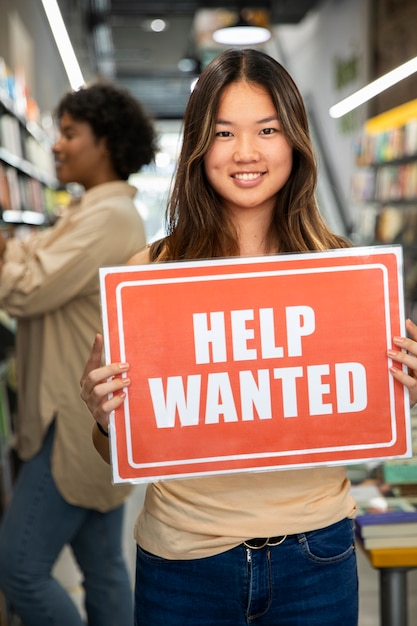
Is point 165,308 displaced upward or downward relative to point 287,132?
downward

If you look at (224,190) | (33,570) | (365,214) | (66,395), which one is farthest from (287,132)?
(365,214)

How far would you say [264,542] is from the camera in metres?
1.28

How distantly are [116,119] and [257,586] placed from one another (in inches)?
59.4

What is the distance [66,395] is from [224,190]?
3.22 ft

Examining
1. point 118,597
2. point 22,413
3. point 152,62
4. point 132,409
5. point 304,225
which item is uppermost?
point 152,62

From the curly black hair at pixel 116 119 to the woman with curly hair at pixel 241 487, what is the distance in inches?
39.0

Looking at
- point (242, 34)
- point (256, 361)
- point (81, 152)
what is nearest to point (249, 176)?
point (256, 361)

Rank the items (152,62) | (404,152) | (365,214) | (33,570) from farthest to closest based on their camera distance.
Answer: (152,62)
(365,214)
(404,152)
(33,570)

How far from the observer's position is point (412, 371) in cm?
133

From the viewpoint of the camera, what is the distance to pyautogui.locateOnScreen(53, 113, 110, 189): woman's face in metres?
2.33

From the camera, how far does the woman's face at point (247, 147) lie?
1.33 metres

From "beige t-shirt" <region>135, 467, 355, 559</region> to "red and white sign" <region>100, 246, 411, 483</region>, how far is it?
0.05m

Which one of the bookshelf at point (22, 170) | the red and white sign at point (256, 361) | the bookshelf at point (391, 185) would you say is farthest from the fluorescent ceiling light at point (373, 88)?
the red and white sign at point (256, 361)

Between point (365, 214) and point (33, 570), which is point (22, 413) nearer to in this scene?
point (33, 570)
